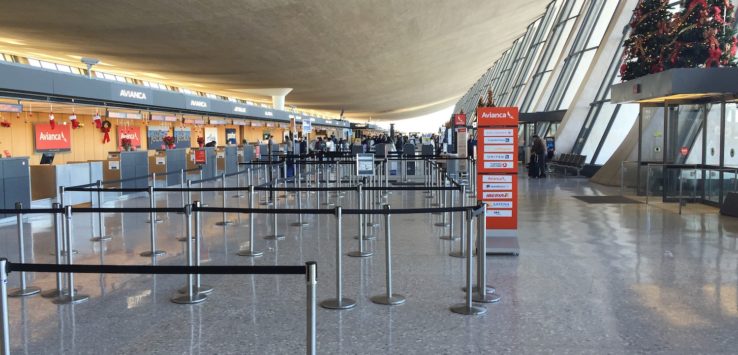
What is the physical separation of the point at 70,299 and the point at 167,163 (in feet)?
48.8

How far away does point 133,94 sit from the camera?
14766 mm

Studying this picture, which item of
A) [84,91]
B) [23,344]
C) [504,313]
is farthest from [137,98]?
[504,313]

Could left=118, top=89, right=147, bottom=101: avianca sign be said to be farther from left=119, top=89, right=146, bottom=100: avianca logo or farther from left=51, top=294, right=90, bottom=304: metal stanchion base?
left=51, top=294, right=90, bottom=304: metal stanchion base

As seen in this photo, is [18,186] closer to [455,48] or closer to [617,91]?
[617,91]

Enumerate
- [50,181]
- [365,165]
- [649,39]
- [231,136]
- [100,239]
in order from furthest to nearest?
[231,136] < [649,39] < [50,181] < [365,165] < [100,239]

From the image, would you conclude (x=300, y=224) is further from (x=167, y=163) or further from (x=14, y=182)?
(x=167, y=163)

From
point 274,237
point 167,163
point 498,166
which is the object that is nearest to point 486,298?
point 498,166

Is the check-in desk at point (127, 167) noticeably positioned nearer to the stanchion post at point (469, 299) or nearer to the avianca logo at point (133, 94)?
the avianca logo at point (133, 94)

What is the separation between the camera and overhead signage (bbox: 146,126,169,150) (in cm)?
2678

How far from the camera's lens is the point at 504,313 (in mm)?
5621

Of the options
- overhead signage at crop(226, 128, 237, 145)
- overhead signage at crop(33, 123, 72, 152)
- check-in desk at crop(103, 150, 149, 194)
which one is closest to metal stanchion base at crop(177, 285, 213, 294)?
check-in desk at crop(103, 150, 149, 194)

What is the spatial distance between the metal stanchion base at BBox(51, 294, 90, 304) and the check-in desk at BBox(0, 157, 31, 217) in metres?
6.91

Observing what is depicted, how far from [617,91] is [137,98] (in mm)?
11858

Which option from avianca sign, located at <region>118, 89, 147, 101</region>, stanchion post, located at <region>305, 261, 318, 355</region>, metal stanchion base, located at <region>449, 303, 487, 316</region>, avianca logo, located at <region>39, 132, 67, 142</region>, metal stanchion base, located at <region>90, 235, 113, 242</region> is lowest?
metal stanchion base, located at <region>449, 303, 487, 316</region>
